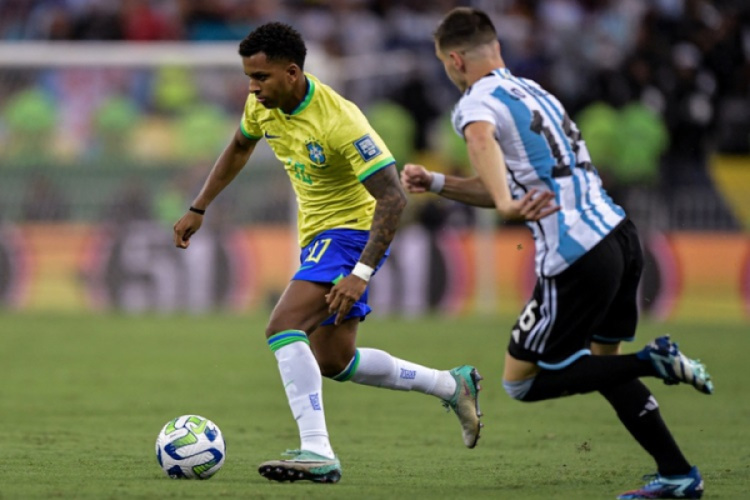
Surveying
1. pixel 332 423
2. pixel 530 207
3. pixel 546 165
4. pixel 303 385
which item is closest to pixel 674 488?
pixel 530 207

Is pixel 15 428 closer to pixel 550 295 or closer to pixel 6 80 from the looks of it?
pixel 550 295

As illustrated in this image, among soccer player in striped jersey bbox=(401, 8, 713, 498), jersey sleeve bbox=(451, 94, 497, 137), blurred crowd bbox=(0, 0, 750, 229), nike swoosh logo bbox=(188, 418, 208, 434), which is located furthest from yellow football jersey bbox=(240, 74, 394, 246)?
blurred crowd bbox=(0, 0, 750, 229)

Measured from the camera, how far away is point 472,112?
6273 mm

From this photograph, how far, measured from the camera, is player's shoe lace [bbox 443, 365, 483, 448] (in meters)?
7.44

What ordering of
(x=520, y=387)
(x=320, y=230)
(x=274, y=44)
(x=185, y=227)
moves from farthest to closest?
(x=185, y=227), (x=320, y=230), (x=274, y=44), (x=520, y=387)

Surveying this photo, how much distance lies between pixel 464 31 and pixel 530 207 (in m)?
1.08

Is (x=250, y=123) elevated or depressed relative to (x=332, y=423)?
elevated

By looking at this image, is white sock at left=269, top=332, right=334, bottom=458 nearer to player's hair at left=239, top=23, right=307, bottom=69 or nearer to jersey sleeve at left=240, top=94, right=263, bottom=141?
jersey sleeve at left=240, top=94, right=263, bottom=141

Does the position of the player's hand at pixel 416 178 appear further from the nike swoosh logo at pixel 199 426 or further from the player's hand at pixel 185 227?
the nike swoosh logo at pixel 199 426

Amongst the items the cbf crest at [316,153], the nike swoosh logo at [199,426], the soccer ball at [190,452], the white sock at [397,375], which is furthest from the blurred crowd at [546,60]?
the soccer ball at [190,452]

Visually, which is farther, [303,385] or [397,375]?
[397,375]

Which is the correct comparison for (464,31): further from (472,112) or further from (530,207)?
(530,207)

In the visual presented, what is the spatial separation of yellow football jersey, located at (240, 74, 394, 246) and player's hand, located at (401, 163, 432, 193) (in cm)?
27

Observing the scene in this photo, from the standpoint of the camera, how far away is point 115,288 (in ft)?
61.8
